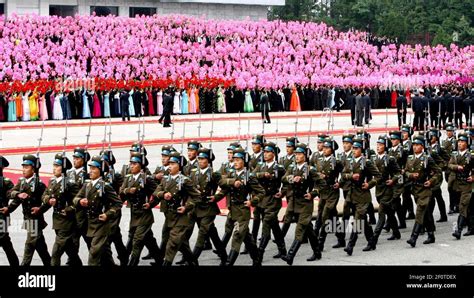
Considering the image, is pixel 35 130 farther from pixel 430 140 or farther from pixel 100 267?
pixel 100 267

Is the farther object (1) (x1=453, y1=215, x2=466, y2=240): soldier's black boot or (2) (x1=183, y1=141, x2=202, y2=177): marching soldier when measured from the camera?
(1) (x1=453, y1=215, x2=466, y2=240): soldier's black boot

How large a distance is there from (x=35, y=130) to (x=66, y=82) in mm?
4986

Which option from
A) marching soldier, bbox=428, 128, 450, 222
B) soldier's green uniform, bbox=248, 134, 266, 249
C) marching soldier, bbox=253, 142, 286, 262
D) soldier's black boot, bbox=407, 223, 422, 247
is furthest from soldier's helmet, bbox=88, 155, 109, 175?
marching soldier, bbox=428, 128, 450, 222

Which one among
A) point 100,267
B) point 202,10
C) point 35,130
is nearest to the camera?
point 100,267

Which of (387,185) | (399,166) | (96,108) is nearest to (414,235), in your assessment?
(387,185)

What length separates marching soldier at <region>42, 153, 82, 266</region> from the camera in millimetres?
15172

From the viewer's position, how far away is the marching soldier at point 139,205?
15664 mm

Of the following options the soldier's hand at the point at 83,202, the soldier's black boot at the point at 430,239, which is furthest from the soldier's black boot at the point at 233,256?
the soldier's black boot at the point at 430,239

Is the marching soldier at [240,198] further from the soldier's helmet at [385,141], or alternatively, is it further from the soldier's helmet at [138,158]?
the soldier's helmet at [385,141]

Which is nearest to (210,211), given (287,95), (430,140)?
(430,140)

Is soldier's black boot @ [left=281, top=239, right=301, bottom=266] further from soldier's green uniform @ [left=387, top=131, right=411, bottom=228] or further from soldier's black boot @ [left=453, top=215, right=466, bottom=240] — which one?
soldier's black boot @ [left=453, top=215, right=466, bottom=240]

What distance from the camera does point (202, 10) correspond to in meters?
70.1

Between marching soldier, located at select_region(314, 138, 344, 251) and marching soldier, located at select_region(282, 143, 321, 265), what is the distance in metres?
0.37

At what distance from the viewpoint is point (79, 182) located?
15.6 m
